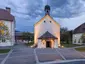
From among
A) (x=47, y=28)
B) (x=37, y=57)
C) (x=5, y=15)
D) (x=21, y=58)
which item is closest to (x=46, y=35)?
(x=47, y=28)

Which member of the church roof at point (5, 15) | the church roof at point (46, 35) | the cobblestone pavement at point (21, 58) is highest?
the church roof at point (5, 15)

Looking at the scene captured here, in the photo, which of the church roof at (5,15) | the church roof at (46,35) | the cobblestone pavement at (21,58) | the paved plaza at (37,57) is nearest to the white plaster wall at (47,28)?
the church roof at (46,35)

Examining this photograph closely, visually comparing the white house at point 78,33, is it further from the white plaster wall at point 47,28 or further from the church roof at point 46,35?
the church roof at point 46,35

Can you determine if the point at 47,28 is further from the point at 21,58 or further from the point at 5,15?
the point at 21,58

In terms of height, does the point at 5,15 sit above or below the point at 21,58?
above

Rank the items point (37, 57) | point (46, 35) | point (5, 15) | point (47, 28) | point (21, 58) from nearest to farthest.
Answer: point (21, 58) → point (37, 57) → point (46, 35) → point (47, 28) → point (5, 15)

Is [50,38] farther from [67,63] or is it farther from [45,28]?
[67,63]

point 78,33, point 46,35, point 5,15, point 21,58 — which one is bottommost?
point 21,58

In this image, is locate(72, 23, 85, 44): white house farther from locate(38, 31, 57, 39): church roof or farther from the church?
locate(38, 31, 57, 39): church roof

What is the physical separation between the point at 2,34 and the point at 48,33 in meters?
16.8

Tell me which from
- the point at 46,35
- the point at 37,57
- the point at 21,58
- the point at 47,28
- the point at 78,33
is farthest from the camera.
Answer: the point at 78,33

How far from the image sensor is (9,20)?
202 ft

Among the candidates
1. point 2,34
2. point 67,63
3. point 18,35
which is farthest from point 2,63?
point 18,35

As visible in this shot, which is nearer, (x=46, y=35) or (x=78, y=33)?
(x=46, y=35)
